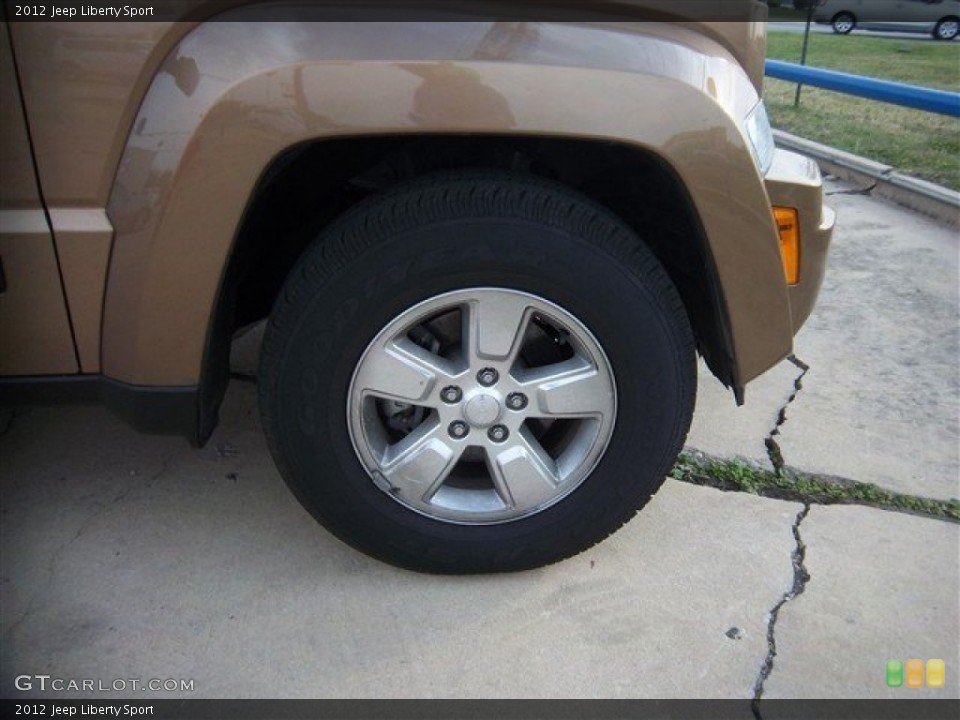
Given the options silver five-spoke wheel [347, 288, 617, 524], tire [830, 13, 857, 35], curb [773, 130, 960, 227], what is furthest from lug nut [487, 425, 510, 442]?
tire [830, 13, 857, 35]

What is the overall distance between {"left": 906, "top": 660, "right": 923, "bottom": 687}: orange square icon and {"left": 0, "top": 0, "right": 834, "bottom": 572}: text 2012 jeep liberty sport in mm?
756

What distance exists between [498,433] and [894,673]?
1130 mm

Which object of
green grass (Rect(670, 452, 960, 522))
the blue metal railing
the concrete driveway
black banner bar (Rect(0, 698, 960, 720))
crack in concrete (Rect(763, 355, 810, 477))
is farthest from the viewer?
the blue metal railing

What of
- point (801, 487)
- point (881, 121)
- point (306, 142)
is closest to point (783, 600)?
point (801, 487)

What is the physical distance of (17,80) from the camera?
1.79 metres

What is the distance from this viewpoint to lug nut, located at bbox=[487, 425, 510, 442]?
2146 millimetres

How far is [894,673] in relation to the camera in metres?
2.07

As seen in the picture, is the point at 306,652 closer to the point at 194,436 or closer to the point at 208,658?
the point at 208,658

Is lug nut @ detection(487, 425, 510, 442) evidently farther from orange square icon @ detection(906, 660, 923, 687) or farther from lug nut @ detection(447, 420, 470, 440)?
orange square icon @ detection(906, 660, 923, 687)

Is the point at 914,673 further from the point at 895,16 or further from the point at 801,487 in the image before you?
the point at 895,16

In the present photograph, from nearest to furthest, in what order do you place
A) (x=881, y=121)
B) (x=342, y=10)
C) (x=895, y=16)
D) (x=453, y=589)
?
1. (x=342, y=10)
2. (x=453, y=589)
3. (x=881, y=121)
4. (x=895, y=16)

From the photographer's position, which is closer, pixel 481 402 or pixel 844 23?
pixel 481 402

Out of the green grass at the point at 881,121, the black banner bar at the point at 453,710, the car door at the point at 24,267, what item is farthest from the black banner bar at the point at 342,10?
the green grass at the point at 881,121

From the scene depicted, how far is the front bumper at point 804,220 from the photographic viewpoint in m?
2.13
